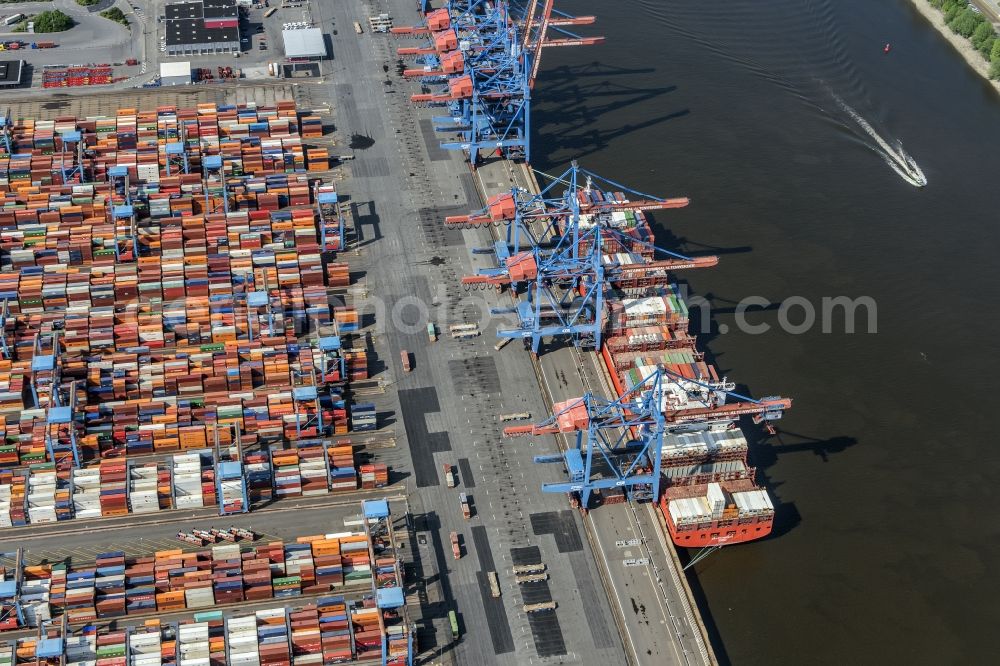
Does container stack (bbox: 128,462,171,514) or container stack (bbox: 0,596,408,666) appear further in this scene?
container stack (bbox: 128,462,171,514)

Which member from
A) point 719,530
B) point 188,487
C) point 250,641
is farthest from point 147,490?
point 719,530

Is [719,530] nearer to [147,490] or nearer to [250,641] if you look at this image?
[250,641]

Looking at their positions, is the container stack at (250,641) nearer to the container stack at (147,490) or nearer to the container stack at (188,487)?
the container stack at (188,487)

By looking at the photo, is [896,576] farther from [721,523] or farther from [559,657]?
[559,657]

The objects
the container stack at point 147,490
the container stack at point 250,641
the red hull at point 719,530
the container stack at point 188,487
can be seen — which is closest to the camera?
the container stack at point 250,641

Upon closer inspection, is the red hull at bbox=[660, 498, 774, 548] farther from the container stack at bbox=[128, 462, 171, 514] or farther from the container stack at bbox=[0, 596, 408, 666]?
the container stack at bbox=[128, 462, 171, 514]

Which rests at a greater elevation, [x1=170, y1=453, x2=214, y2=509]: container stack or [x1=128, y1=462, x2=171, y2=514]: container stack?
[x1=170, y1=453, x2=214, y2=509]: container stack

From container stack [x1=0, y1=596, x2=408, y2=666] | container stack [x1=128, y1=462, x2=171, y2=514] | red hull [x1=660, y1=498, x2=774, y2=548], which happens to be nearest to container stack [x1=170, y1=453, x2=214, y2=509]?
container stack [x1=128, y1=462, x2=171, y2=514]

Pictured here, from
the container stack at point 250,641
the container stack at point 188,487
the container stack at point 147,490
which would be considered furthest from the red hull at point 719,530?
the container stack at point 147,490
